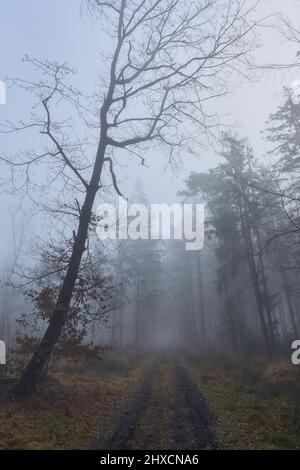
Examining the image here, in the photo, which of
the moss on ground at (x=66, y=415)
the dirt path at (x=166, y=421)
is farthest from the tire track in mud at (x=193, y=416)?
the moss on ground at (x=66, y=415)

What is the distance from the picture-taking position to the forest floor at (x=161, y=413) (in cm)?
791

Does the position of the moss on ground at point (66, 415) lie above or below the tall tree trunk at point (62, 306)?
below

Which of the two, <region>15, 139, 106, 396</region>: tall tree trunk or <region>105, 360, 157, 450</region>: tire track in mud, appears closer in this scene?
<region>105, 360, 157, 450</region>: tire track in mud

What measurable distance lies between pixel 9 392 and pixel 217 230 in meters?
18.2

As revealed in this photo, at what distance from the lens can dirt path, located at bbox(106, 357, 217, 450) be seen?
771 cm

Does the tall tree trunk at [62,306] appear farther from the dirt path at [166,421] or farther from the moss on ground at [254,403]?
the moss on ground at [254,403]

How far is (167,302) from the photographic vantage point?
2611 inches

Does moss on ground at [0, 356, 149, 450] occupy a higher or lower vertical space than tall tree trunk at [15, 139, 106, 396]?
lower

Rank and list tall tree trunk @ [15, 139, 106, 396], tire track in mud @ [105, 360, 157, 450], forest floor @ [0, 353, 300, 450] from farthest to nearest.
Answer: tall tree trunk @ [15, 139, 106, 396] < forest floor @ [0, 353, 300, 450] < tire track in mud @ [105, 360, 157, 450]

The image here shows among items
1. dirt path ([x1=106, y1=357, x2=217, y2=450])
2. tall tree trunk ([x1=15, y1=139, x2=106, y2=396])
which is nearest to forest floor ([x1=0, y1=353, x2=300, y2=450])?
dirt path ([x1=106, y1=357, x2=217, y2=450])

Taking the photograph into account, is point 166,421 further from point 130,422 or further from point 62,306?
point 62,306

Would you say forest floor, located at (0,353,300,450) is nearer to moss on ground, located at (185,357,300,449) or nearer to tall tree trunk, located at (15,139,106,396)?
moss on ground, located at (185,357,300,449)

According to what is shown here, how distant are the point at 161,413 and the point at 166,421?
933 mm
